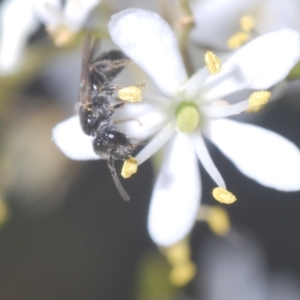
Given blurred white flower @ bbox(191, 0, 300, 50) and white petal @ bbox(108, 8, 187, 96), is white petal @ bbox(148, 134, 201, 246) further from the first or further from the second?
blurred white flower @ bbox(191, 0, 300, 50)

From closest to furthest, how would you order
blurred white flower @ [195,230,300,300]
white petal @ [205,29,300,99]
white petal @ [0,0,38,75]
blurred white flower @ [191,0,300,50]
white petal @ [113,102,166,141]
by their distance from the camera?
1. white petal @ [205,29,300,99]
2. white petal @ [113,102,166,141]
3. white petal @ [0,0,38,75]
4. blurred white flower @ [191,0,300,50]
5. blurred white flower @ [195,230,300,300]

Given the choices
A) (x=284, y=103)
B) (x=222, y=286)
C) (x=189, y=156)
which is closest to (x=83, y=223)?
(x=222, y=286)

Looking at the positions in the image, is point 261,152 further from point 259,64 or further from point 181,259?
point 181,259

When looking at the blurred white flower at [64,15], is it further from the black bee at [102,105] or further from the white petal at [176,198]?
the white petal at [176,198]

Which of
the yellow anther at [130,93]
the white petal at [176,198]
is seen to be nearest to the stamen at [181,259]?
the white petal at [176,198]

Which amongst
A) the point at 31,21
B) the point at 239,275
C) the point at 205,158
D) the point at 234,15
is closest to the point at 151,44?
the point at 205,158

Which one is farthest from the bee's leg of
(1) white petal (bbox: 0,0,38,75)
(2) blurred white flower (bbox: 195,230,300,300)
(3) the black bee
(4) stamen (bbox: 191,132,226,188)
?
(2) blurred white flower (bbox: 195,230,300,300)
